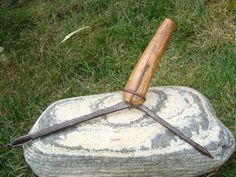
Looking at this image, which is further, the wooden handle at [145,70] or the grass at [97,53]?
the grass at [97,53]

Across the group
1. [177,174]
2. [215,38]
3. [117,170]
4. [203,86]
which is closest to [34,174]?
[117,170]

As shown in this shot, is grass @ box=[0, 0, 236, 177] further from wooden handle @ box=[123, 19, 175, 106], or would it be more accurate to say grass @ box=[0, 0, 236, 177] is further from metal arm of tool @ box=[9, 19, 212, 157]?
wooden handle @ box=[123, 19, 175, 106]

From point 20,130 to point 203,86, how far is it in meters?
0.99

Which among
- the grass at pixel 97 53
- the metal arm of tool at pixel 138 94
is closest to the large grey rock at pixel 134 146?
the metal arm of tool at pixel 138 94

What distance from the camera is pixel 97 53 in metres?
3.31

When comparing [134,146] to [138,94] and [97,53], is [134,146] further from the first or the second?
[97,53]

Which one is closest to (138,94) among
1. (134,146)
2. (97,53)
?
(134,146)

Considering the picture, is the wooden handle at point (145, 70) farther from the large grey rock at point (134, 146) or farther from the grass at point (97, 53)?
the grass at point (97, 53)

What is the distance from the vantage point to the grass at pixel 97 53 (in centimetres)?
294

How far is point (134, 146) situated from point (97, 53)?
3.76 ft

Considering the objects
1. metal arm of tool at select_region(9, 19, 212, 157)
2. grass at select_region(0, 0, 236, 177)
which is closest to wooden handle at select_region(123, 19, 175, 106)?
metal arm of tool at select_region(9, 19, 212, 157)

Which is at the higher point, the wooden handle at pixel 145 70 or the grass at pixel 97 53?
the wooden handle at pixel 145 70

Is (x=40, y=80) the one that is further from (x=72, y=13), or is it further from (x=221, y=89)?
(x=221, y=89)

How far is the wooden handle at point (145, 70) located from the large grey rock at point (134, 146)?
3.3 inches
